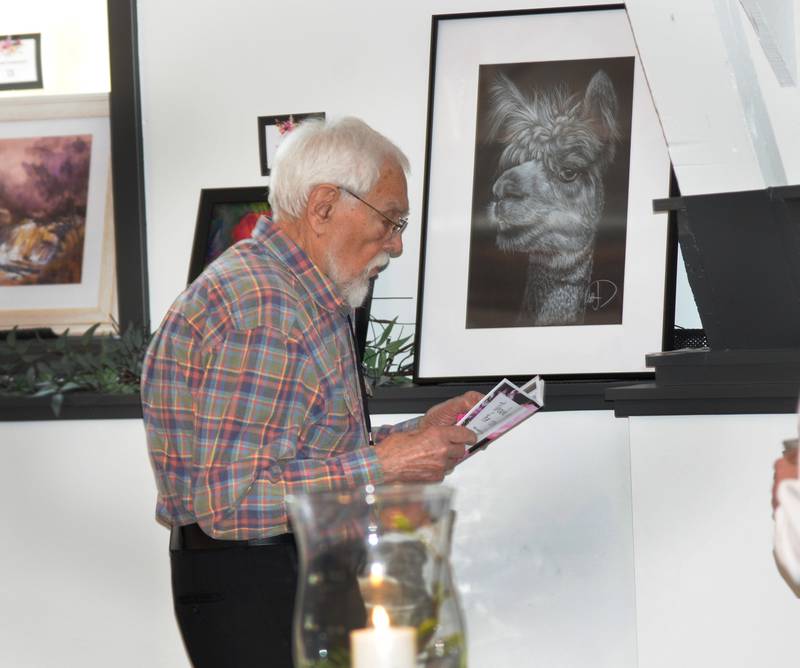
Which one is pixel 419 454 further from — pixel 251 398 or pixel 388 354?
pixel 388 354


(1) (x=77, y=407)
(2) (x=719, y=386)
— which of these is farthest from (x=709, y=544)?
(1) (x=77, y=407)

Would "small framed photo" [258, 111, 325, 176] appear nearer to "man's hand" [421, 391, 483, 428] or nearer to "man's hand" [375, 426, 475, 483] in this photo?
"man's hand" [421, 391, 483, 428]

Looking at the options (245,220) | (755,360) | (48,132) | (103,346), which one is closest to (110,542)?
(103,346)

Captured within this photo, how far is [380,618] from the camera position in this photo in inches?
35.3

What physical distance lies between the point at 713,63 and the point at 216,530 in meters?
1.32

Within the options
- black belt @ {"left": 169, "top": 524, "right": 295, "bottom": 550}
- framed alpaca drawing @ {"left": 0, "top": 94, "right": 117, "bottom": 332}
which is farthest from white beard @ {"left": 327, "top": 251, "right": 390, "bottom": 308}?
framed alpaca drawing @ {"left": 0, "top": 94, "right": 117, "bottom": 332}

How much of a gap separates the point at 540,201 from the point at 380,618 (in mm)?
2100

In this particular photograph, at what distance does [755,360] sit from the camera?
212 centimetres

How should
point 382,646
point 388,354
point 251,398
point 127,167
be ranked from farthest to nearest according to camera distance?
point 127,167, point 388,354, point 251,398, point 382,646

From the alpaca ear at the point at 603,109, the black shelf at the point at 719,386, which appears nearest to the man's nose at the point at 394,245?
A: the black shelf at the point at 719,386

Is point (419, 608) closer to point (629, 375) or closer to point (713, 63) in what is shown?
point (713, 63)

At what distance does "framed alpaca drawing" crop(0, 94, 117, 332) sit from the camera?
128 inches

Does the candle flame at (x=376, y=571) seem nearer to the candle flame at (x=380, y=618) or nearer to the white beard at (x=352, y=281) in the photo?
the candle flame at (x=380, y=618)

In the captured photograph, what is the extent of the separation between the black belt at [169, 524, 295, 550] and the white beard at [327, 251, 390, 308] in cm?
45
